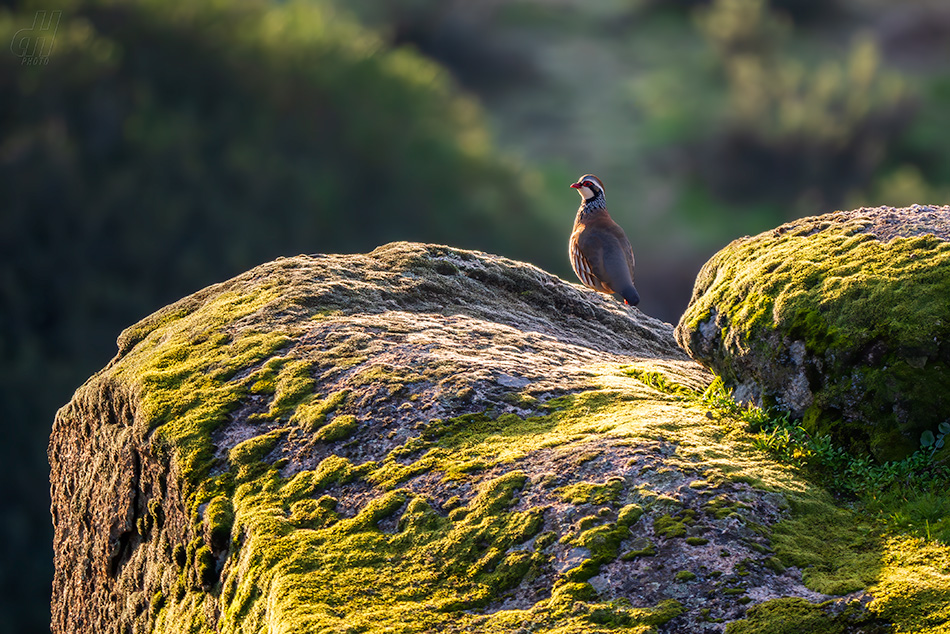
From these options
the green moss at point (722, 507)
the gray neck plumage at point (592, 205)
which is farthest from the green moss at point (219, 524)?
the gray neck plumage at point (592, 205)

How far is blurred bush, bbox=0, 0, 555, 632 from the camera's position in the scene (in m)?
20.7

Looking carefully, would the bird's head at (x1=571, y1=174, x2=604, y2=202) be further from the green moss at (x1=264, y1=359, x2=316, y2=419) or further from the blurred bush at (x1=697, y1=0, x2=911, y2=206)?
the blurred bush at (x1=697, y1=0, x2=911, y2=206)

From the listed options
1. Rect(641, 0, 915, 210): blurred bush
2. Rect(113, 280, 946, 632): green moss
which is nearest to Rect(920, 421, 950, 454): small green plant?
Rect(113, 280, 946, 632): green moss

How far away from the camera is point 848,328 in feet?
15.5

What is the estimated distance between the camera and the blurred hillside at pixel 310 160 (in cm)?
2159

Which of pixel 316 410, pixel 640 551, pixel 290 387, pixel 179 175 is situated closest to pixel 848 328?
pixel 640 551

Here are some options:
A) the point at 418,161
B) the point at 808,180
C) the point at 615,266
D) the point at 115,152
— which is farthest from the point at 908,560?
the point at 808,180

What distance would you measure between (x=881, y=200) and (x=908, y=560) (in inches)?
1534

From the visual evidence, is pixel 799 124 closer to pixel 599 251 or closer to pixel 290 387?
pixel 599 251

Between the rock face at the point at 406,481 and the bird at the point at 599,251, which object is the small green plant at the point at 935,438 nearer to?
the rock face at the point at 406,481

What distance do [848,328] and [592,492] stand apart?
156 cm

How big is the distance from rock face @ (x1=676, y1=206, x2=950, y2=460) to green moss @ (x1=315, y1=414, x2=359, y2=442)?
1987 millimetres

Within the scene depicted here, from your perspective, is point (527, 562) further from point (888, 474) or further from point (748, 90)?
point (748, 90)

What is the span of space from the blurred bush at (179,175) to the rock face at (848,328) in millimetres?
17304
